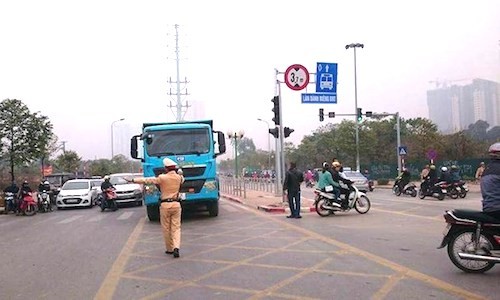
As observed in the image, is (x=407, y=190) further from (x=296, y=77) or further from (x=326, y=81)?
(x=296, y=77)

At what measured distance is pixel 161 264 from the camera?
8391 millimetres

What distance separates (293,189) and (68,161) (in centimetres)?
4467

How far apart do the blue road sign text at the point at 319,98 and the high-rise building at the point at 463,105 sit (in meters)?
41.5

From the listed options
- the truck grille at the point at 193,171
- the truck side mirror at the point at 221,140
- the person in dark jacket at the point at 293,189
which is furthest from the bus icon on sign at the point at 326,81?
the truck grille at the point at 193,171

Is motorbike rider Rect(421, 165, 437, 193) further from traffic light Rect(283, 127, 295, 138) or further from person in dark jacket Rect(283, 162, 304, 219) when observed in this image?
person in dark jacket Rect(283, 162, 304, 219)

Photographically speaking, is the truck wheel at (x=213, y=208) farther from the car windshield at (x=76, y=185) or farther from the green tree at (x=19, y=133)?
the green tree at (x=19, y=133)

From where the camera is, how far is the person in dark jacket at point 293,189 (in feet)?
50.9

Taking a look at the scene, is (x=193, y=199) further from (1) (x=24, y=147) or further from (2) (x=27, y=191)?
(1) (x=24, y=147)

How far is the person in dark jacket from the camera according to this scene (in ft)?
50.9

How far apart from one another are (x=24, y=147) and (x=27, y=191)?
7051 mm

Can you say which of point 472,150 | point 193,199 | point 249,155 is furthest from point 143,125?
point 249,155

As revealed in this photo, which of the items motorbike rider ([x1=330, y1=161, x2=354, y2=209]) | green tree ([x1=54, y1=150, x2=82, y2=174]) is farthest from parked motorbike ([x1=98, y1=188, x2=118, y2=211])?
green tree ([x1=54, y1=150, x2=82, y2=174])

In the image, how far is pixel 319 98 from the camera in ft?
68.9

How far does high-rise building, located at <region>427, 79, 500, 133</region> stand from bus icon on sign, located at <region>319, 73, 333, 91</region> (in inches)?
1641
